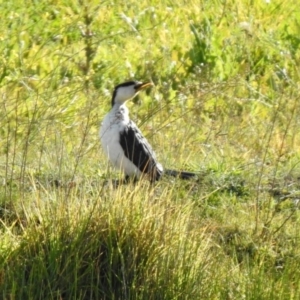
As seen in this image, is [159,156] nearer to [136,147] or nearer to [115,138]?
[136,147]

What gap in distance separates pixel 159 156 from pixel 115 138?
60 cm

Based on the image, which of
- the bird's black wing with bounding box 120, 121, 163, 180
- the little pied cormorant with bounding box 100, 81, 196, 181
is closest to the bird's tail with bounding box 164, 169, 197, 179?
the little pied cormorant with bounding box 100, 81, 196, 181

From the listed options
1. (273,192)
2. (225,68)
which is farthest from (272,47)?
(273,192)

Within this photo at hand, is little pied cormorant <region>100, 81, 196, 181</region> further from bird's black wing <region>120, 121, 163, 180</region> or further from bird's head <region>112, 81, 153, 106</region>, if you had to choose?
bird's head <region>112, 81, 153, 106</region>

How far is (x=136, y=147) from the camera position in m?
9.49

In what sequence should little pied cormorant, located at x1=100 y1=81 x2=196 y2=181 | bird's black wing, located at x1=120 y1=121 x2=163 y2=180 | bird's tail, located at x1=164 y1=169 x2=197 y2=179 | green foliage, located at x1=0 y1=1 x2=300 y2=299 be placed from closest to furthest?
green foliage, located at x1=0 y1=1 x2=300 y2=299, bird's tail, located at x1=164 y1=169 x2=197 y2=179, little pied cormorant, located at x1=100 y1=81 x2=196 y2=181, bird's black wing, located at x1=120 y1=121 x2=163 y2=180

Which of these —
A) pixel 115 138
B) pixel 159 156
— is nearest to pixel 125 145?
pixel 115 138

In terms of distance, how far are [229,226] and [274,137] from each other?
245 cm

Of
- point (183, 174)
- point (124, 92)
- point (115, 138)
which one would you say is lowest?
point (183, 174)

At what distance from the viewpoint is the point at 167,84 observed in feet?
39.3

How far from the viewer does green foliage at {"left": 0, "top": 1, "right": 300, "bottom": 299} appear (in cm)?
720

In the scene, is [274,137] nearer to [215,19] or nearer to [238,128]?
[238,128]

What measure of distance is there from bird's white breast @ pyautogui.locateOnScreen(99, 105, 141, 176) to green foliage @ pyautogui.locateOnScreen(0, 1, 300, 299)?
130 millimetres

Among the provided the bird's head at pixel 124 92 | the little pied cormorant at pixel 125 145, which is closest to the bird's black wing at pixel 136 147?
the little pied cormorant at pixel 125 145
